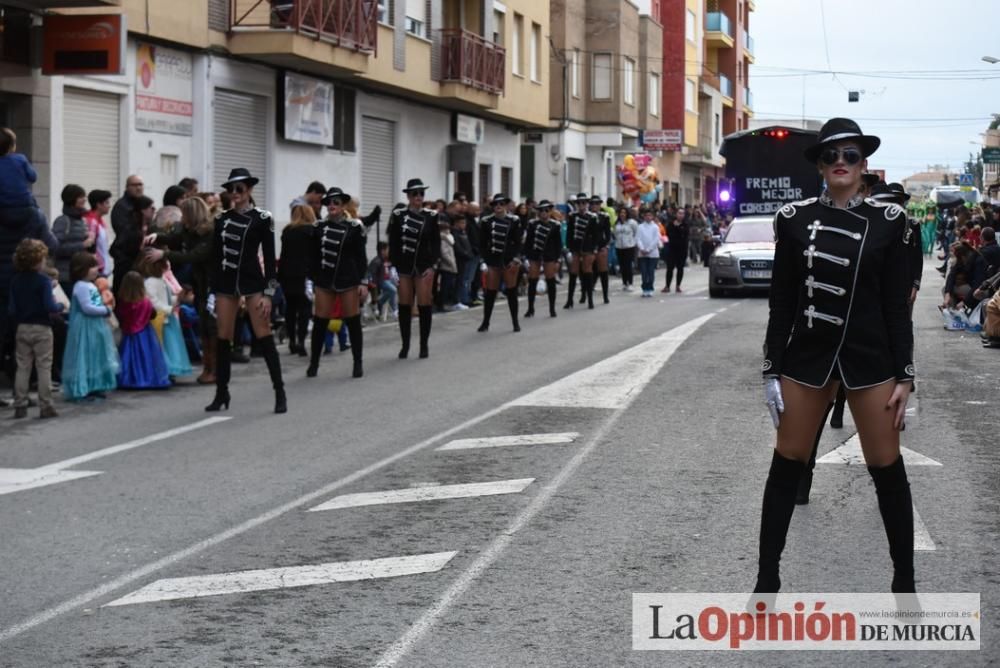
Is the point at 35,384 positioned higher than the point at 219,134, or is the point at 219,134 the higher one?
the point at 219,134

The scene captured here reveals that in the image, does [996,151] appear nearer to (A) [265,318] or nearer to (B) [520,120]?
(B) [520,120]

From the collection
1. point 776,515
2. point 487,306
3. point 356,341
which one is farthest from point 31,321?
point 487,306

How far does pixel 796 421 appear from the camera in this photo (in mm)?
5957

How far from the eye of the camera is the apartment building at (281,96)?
64.6 ft

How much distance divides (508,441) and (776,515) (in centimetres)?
505

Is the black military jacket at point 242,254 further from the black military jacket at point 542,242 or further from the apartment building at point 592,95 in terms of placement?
the apartment building at point 592,95

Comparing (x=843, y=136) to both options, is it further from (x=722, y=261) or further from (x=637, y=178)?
(x=637, y=178)

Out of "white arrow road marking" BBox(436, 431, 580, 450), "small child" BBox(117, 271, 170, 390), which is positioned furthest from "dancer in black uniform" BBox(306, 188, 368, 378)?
"white arrow road marking" BBox(436, 431, 580, 450)

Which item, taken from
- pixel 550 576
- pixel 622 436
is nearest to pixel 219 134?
pixel 622 436

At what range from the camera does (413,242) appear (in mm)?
17219

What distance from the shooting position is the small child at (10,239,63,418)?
12469 mm

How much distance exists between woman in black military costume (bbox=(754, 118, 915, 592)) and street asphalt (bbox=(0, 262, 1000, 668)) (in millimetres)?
751

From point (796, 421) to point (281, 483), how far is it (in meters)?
4.19

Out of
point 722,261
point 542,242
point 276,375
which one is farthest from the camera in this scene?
point 722,261
